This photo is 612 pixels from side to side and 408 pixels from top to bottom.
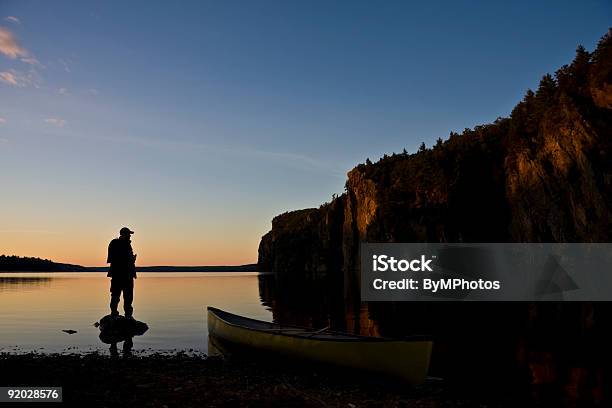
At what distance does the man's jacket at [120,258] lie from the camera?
26.7 meters

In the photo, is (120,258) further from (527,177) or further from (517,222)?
(517,222)

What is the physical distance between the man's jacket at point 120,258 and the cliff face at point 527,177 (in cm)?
4002

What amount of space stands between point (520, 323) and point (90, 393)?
91.0ft

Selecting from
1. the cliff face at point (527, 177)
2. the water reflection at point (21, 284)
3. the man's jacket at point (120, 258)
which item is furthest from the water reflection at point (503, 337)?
the water reflection at point (21, 284)

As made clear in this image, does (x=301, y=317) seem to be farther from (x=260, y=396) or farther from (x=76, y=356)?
(x=260, y=396)

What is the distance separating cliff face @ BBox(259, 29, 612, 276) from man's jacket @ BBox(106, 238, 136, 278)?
40017 millimetres

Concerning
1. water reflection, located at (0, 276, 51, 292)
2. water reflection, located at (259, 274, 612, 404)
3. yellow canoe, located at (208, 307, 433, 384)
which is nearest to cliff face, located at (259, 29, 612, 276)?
water reflection, located at (259, 274, 612, 404)

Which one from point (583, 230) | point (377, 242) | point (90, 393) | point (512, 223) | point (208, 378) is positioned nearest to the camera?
point (90, 393)

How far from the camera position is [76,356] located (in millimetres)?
19656

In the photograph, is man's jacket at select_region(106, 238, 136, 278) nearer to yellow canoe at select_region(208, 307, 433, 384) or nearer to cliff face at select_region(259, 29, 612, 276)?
yellow canoe at select_region(208, 307, 433, 384)

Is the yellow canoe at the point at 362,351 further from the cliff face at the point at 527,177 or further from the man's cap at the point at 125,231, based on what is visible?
the cliff face at the point at 527,177

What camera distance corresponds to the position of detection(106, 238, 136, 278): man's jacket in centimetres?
2670

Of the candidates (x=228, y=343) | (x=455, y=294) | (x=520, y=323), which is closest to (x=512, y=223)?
(x=455, y=294)

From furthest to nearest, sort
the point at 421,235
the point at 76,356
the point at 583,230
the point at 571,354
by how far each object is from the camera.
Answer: the point at 421,235
the point at 583,230
the point at 571,354
the point at 76,356
